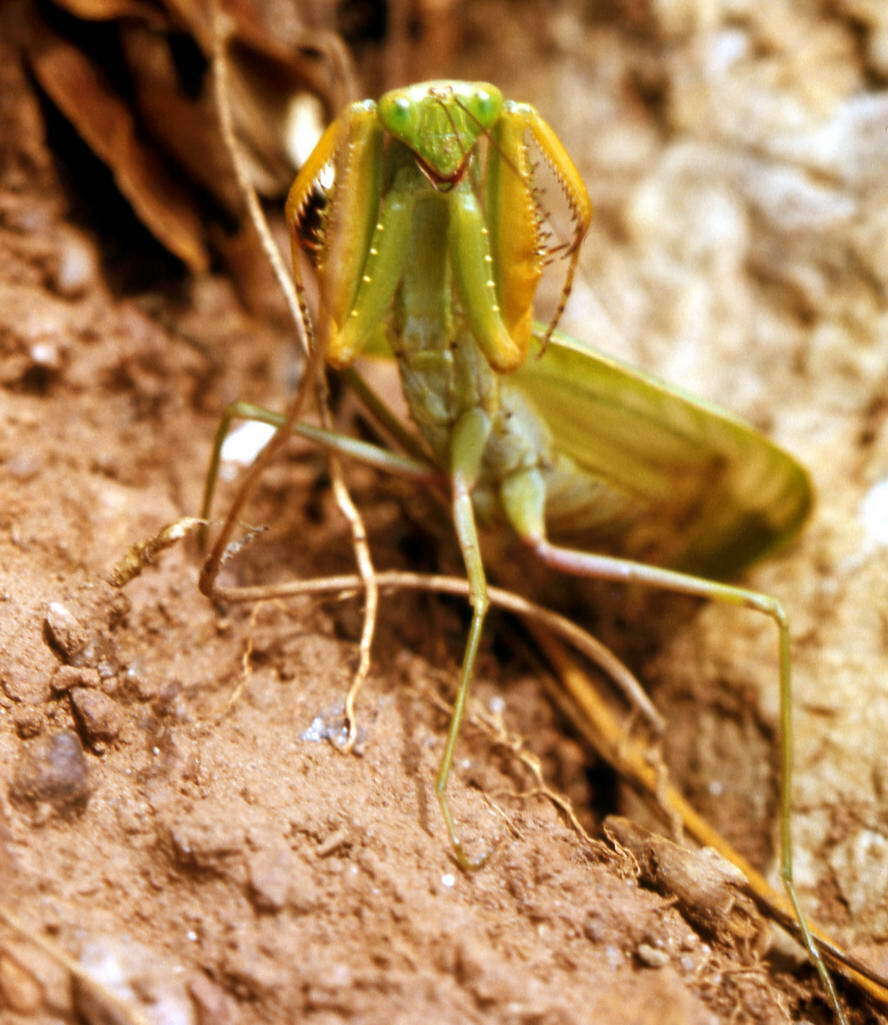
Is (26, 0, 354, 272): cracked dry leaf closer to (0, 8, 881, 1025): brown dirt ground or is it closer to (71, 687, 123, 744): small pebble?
(0, 8, 881, 1025): brown dirt ground

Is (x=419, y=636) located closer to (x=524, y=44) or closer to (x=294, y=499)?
(x=294, y=499)

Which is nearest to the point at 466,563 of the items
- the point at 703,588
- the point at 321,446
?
the point at 321,446

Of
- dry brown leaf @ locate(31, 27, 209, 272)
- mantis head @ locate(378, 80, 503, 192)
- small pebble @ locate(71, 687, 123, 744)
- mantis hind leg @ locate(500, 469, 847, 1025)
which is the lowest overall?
small pebble @ locate(71, 687, 123, 744)

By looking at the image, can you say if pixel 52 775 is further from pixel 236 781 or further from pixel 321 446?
pixel 321 446

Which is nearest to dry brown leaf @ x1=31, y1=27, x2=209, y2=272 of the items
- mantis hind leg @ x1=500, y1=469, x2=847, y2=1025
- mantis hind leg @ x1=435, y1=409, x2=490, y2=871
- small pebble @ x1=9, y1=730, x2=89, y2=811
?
mantis hind leg @ x1=435, y1=409, x2=490, y2=871

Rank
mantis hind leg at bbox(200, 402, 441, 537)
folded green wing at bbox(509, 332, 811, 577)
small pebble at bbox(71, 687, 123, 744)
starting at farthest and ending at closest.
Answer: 1. folded green wing at bbox(509, 332, 811, 577)
2. mantis hind leg at bbox(200, 402, 441, 537)
3. small pebble at bbox(71, 687, 123, 744)

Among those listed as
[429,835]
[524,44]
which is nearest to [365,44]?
[524,44]

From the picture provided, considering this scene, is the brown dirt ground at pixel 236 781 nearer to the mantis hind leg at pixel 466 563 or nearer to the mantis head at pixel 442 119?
the mantis hind leg at pixel 466 563
